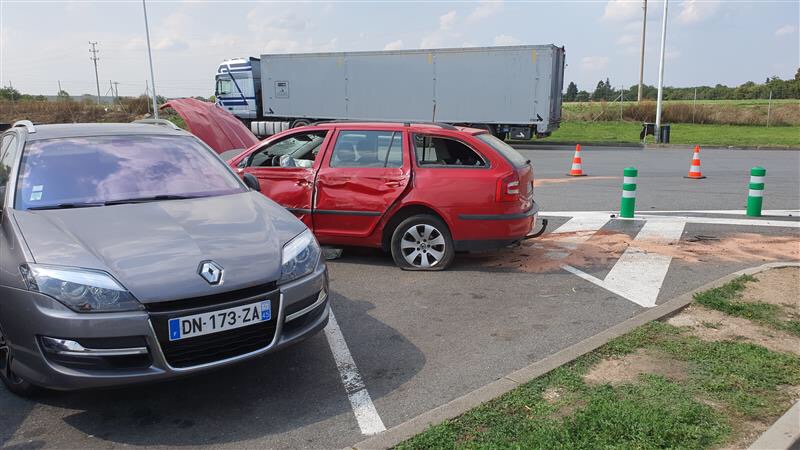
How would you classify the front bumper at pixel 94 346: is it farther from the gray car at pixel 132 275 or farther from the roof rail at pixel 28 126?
the roof rail at pixel 28 126

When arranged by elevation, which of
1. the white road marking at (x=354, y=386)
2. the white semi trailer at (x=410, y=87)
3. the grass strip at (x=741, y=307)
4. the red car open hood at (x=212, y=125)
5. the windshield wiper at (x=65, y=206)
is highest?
the white semi trailer at (x=410, y=87)

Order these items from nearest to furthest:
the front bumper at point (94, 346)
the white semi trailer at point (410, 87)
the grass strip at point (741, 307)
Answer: the front bumper at point (94, 346)
the grass strip at point (741, 307)
the white semi trailer at point (410, 87)

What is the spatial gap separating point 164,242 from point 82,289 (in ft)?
1.71

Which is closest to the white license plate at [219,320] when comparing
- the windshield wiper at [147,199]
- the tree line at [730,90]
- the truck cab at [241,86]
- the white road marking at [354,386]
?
the white road marking at [354,386]

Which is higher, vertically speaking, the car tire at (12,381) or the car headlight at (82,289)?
the car headlight at (82,289)

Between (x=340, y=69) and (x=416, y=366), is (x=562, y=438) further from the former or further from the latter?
(x=340, y=69)

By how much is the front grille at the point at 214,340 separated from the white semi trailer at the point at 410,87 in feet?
69.1

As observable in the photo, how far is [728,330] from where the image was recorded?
4.51 m

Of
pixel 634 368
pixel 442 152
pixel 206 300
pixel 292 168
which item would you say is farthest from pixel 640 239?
pixel 206 300

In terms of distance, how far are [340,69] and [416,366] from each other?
23.5 meters

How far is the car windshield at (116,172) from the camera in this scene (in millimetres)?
4098

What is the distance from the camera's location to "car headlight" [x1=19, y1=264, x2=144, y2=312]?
3.14 m

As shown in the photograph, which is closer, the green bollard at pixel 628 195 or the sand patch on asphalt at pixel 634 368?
the sand patch on asphalt at pixel 634 368

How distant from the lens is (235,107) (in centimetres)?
2945
